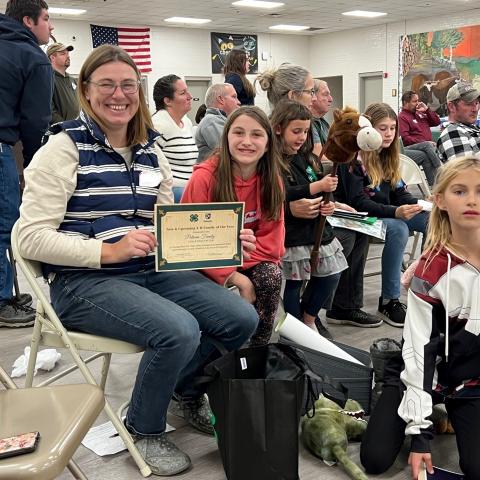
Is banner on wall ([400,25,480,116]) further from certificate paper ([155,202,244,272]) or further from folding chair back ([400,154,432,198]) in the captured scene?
certificate paper ([155,202,244,272])

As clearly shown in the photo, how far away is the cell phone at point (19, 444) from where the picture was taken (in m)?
1.28

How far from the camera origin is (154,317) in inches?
74.1

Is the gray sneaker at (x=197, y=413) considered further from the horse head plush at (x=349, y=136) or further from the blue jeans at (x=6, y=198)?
the blue jeans at (x=6, y=198)

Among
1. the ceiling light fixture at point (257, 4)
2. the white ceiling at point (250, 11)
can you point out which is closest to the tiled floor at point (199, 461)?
the white ceiling at point (250, 11)

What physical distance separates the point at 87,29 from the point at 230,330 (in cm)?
1185

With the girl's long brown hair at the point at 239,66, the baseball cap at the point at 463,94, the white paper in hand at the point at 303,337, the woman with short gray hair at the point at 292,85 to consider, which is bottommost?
the white paper in hand at the point at 303,337

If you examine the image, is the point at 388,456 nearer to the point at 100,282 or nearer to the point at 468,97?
the point at 100,282

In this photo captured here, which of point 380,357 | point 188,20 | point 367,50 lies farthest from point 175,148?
point 367,50

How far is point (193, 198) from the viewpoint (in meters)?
2.41

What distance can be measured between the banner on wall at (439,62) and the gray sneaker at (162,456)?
12.2 metres

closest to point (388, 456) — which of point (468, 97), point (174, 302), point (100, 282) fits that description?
point (174, 302)

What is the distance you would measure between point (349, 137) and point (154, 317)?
1377 mm

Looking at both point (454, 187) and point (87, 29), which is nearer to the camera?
point (454, 187)

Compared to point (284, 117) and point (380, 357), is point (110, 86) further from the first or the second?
point (380, 357)
